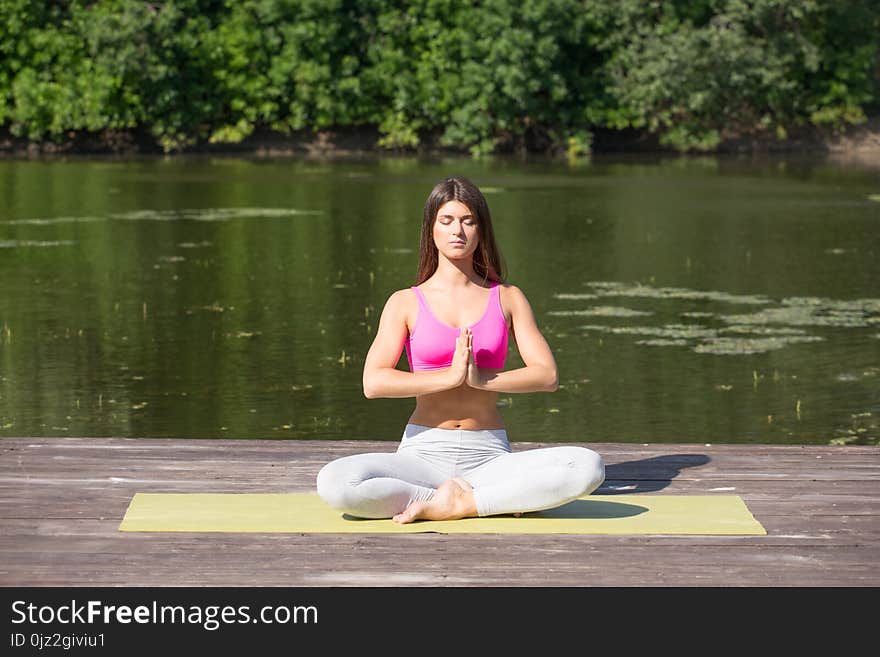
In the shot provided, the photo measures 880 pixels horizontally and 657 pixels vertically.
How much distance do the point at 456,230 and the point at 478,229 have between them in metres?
0.08

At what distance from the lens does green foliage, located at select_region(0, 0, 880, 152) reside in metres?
38.3

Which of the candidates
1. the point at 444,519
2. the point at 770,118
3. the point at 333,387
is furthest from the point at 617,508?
the point at 770,118

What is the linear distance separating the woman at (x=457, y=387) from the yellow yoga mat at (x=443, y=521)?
8cm

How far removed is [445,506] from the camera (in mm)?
5707

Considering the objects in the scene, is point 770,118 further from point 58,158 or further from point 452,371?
point 452,371

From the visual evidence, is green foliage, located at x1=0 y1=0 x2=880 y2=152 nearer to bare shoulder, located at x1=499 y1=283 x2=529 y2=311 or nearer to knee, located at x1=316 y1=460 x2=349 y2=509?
bare shoulder, located at x1=499 y1=283 x2=529 y2=311

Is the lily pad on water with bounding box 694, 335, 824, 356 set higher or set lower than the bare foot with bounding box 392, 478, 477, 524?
lower

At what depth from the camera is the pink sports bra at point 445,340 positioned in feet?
19.3

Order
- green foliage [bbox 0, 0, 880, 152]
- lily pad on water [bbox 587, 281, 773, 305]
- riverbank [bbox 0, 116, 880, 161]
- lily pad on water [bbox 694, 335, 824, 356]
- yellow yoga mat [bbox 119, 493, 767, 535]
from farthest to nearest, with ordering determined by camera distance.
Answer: riverbank [bbox 0, 116, 880, 161] < green foliage [bbox 0, 0, 880, 152] < lily pad on water [bbox 587, 281, 773, 305] < lily pad on water [bbox 694, 335, 824, 356] < yellow yoga mat [bbox 119, 493, 767, 535]

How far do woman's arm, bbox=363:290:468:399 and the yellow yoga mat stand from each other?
0.44 m

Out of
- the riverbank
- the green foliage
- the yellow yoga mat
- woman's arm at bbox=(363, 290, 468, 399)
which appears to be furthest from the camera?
the riverbank

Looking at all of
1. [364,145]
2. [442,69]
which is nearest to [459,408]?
[442,69]

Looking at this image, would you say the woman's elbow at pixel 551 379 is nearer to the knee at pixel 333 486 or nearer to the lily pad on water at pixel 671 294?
the knee at pixel 333 486

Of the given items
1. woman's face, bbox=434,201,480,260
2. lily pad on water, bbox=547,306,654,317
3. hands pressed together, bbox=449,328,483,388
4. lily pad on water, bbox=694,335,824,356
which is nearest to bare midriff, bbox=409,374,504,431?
hands pressed together, bbox=449,328,483,388
